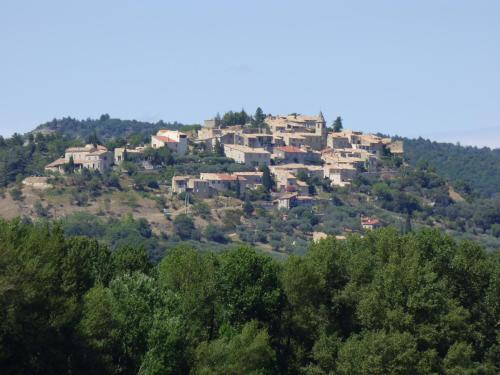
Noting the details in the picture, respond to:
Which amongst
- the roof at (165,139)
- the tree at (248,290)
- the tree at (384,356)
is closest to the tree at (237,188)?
the roof at (165,139)

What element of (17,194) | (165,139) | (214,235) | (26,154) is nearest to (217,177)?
(214,235)

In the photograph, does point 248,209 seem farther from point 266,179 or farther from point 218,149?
point 218,149

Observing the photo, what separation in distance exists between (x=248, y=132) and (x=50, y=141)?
27.1 metres

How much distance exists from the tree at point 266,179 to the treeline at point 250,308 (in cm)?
9047

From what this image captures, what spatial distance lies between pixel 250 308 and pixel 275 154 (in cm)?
11066

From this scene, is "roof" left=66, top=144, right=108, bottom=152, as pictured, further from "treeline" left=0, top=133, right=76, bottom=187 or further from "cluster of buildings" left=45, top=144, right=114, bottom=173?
"treeline" left=0, top=133, right=76, bottom=187

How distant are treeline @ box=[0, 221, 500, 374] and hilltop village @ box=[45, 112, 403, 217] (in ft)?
293

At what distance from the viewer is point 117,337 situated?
3888 centimetres

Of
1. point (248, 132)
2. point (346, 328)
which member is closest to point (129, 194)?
point (248, 132)

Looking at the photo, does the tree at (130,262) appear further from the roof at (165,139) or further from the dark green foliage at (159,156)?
the roof at (165,139)

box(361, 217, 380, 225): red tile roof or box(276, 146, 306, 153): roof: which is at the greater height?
box(276, 146, 306, 153): roof

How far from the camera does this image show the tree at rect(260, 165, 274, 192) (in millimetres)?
144500

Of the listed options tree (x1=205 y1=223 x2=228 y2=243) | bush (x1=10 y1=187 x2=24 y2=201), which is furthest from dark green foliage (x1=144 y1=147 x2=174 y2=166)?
A: tree (x1=205 y1=223 x2=228 y2=243)

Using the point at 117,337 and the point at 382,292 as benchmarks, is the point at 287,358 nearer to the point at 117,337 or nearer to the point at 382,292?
the point at 382,292
